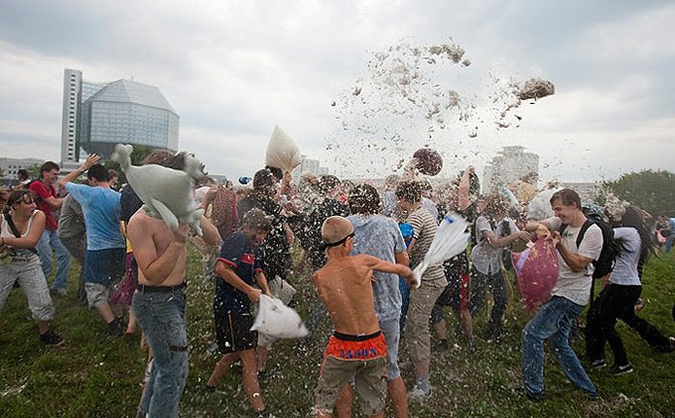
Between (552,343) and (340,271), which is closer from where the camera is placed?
(340,271)

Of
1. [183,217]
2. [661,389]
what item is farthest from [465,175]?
[183,217]

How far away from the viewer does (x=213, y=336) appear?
16.0ft

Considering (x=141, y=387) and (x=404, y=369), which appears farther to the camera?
(x=404, y=369)

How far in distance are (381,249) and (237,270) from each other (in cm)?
120

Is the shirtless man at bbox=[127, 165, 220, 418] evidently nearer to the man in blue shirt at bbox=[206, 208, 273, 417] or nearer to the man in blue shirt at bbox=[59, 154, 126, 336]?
the man in blue shirt at bbox=[206, 208, 273, 417]

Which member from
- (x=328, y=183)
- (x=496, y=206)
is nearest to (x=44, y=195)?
(x=328, y=183)

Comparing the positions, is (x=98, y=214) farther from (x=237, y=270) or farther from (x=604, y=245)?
(x=604, y=245)

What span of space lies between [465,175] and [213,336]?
11.3ft

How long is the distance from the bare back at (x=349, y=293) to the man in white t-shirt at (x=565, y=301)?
5.97ft

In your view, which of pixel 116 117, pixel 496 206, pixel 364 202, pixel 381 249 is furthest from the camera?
pixel 116 117

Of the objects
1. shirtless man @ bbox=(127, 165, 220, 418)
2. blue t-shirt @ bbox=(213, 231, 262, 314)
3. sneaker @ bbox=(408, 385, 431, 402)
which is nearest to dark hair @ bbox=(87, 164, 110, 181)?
blue t-shirt @ bbox=(213, 231, 262, 314)

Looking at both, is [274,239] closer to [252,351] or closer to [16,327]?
[252,351]

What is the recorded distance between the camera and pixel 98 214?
483 cm

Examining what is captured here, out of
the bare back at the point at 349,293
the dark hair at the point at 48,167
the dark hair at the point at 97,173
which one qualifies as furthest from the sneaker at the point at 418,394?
the dark hair at the point at 48,167
